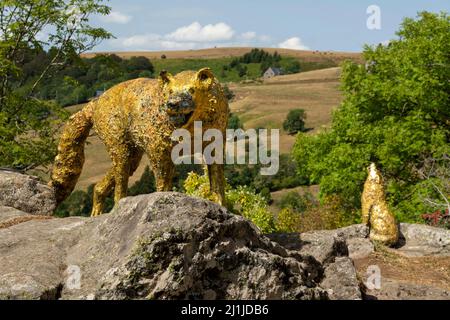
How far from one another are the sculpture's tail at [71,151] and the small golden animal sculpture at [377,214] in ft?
22.6

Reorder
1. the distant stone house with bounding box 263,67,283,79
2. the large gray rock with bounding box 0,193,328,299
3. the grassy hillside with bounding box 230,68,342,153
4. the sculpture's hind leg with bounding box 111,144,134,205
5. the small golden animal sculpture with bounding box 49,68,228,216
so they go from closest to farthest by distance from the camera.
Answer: the large gray rock with bounding box 0,193,328,299, the small golden animal sculpture with bounding box 49,68,228,216, the sculpture's hind leg with bounding box 111,144,134,205, the grassy hillside with bounding box 230,68,342,153, the distant stone house with bounding box 263,67,283,79

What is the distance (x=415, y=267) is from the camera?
38.7ft

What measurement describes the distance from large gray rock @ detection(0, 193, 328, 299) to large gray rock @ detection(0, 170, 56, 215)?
4.21 m

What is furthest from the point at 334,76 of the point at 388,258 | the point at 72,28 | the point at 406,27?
the point at 388,258

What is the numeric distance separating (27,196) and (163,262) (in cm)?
622

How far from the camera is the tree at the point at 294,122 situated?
264 ft

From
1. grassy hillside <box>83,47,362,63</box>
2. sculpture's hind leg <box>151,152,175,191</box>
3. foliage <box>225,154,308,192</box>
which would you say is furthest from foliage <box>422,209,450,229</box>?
grassy hillside <box>83,47,362,63</box>

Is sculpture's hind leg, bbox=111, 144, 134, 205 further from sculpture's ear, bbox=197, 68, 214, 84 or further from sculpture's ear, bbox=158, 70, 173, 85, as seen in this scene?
sculpture's ear, bbox=197, 68, 214, 84

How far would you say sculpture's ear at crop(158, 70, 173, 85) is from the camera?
24.5ft

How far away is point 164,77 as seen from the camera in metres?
7.54

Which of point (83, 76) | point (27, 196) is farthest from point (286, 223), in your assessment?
point (83, 76)

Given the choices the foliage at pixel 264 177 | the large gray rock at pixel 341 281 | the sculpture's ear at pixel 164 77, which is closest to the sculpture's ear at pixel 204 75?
the sculpture's ear at pixel 164 77

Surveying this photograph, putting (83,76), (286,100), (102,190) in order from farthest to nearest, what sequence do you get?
(286,100)
(83,76)
(102,190)

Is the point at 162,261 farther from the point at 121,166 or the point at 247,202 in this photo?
the point at 247,202
